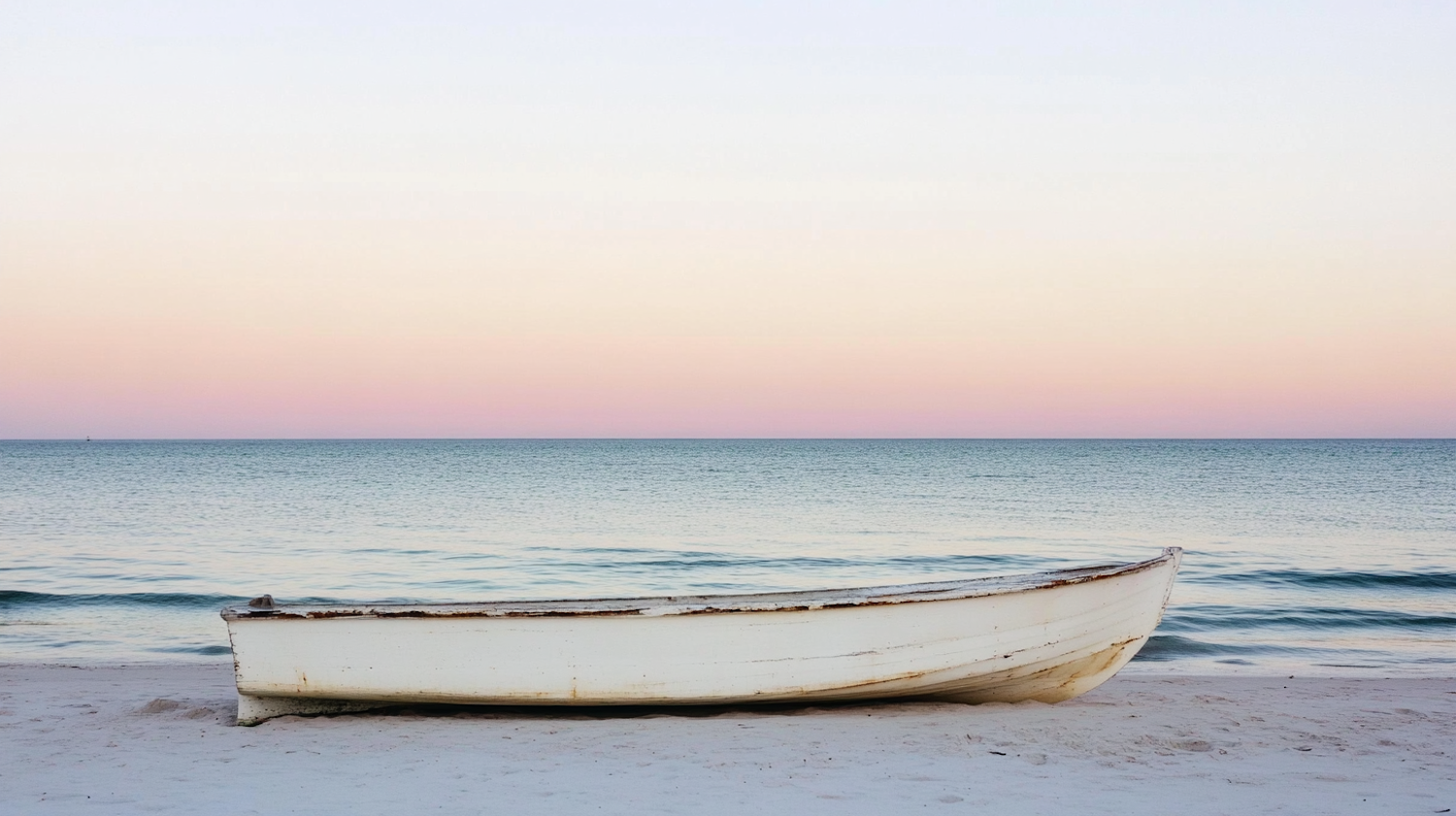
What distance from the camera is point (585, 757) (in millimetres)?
5918

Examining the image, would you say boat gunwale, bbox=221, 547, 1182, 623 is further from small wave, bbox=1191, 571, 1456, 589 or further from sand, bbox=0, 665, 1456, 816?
small wave, bbox=1191, 571, 1456, 589

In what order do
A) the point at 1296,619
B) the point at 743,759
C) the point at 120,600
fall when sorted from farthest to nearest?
the point at 120,600
the point at 1296,619
the point at 743,759

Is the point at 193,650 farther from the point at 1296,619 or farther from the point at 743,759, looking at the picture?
the point at 1296,619

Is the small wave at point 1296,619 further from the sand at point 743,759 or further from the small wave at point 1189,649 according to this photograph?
the sand at point 743,759

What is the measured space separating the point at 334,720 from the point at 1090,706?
5347 mm

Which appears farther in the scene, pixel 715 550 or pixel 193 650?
pixel 715 550

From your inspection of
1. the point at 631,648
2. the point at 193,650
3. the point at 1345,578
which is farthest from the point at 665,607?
the point at 1345,578

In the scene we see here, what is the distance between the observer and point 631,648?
6.60 metres

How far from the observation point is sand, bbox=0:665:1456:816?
507cm

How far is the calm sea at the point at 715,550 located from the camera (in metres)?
11.8

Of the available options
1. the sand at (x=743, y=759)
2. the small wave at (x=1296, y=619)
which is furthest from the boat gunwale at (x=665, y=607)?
the small wave at (x=1296, y=619)

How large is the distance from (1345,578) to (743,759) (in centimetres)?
1390

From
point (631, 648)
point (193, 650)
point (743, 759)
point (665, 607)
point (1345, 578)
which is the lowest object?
point (193, 650)

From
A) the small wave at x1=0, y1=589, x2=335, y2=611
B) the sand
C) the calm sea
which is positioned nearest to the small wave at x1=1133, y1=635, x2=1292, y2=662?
the calm sea
